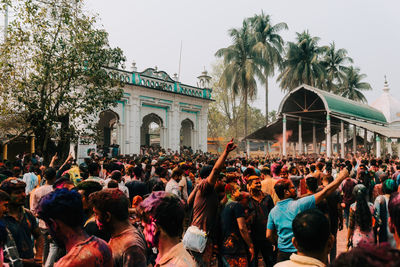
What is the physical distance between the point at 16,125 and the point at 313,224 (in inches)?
567

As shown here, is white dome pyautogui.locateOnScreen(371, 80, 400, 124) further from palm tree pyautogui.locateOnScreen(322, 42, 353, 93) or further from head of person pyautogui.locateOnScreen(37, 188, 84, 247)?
head of person pyautogui.locateOnScreen(37, 188, 84, 247)

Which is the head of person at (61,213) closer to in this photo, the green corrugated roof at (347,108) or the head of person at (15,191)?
the head of person at (15,191)

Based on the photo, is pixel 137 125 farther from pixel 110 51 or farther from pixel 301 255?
pixel 301 255

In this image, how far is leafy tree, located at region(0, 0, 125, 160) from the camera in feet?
37.7

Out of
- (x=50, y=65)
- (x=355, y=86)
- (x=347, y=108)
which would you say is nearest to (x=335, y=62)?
(x=355, y=86)

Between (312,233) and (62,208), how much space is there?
1.61m

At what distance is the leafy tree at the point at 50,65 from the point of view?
11.5 meters

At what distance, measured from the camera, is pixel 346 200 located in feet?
23.1

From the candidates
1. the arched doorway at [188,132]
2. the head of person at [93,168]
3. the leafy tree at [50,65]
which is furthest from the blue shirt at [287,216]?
the arched doorway at [188,132]

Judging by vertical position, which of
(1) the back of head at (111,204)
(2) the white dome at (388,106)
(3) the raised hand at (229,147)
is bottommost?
(1) the back of head at (111,204)

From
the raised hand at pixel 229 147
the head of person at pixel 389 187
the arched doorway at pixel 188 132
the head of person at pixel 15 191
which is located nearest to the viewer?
the head of person at pixel 15 191

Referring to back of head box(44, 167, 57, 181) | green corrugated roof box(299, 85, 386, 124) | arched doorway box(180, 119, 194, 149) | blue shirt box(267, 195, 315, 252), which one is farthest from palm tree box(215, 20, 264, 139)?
blue shirt box(267, 195, 315, 252)

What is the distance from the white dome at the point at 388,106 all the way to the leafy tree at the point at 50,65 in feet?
155

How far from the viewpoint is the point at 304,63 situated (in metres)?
39.0
